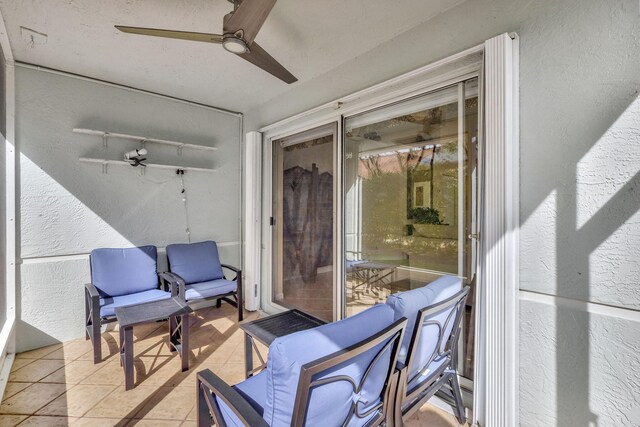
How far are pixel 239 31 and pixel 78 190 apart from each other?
8.23ft

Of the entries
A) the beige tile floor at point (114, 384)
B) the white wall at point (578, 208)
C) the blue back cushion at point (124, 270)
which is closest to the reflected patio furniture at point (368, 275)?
the beige tile floor at point (114, 384)

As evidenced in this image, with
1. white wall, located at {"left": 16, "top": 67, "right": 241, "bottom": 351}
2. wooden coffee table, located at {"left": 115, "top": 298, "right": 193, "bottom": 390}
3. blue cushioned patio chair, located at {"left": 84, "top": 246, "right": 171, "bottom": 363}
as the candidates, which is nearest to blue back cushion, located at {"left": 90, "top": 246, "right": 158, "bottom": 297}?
blue cushioned patio chair, located at {"left": 84, "top": 246, "right": 171, "bottom": 363}

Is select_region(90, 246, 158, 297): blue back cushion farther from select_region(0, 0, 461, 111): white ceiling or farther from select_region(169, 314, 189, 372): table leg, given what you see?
select_region(0, 0, 461, 111): white ceiling

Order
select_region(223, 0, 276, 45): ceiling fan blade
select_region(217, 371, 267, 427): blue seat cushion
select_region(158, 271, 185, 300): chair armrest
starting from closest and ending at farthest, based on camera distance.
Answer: select_region(217, 371, 267, 427): blue seat cushion → select_region(223, 0, 276, 45): ceiling fan blade → select_region(158, 271, 185, 300): chair armrest

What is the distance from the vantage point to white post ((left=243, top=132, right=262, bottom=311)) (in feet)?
11.8

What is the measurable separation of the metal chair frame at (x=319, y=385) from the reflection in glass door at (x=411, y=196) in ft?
3.03

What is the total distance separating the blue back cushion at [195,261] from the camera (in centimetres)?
326

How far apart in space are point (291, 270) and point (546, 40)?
9.62ft

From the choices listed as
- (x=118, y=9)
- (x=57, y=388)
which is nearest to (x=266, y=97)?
(x=118, y=9)

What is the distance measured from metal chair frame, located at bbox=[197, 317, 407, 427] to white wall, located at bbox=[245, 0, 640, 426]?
894 millimetres

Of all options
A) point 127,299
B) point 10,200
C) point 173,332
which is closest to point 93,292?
point 127,299

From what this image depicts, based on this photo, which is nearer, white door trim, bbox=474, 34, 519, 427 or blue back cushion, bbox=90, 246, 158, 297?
white door trim, bbox=474, 34, 519, 427

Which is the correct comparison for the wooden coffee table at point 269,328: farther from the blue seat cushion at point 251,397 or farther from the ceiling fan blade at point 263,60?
the ceiling fan blade at point 263,60

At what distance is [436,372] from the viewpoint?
1.61 meters
